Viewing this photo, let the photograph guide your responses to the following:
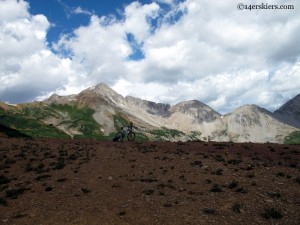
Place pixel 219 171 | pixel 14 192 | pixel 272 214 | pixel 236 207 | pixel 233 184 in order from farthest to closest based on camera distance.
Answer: pixel 219 171
pixel 233 184
pixel 14 192
pixel 236 207
pixel 272 214

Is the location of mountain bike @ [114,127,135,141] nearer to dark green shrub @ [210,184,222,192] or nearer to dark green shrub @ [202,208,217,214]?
dark green shrub @ [210,184,222,192]

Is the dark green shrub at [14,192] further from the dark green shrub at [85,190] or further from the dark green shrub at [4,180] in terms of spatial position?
the dark green shrub at [85,190]

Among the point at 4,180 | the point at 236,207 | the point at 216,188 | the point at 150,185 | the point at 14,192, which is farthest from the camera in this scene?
the point at 4,180

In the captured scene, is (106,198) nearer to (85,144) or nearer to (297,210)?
(297,210)

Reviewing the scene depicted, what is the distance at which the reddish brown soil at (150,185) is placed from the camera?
18.7m

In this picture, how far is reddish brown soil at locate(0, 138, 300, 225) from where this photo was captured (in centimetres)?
1872

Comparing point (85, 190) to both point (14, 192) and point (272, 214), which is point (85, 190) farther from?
point (272, 214)

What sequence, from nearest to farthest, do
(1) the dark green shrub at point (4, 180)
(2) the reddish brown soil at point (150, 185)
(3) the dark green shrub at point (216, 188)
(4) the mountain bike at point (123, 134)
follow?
(2) the reddish brown soil at point (150, 185) < (3) the dark green shrub at point (216, 188) < (1) the dark green shrub at point (4, 180) < (4) the mountain bike at point (123, 134)

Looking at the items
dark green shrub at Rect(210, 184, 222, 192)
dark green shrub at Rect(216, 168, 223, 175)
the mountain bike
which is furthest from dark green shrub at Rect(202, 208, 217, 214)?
the mountain bike

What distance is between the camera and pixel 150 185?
23.8 m

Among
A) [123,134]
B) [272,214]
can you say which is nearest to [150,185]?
[272,214]

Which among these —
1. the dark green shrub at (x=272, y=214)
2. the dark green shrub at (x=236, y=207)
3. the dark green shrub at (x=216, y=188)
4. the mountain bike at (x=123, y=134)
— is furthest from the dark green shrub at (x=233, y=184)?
the mountain bike at (x=123, y=134)

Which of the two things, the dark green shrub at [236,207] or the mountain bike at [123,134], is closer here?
the dark green shrub at [236,207]

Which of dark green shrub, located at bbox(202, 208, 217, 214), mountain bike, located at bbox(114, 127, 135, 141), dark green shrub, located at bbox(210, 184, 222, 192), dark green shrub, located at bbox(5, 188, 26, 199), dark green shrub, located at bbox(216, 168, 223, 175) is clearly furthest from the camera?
mountain bike, located at bbox(114, 127, 135, 141)
